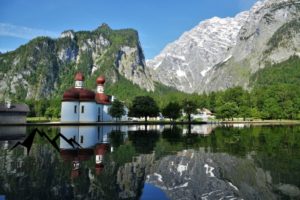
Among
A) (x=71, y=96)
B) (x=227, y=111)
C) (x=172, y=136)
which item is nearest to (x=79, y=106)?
(x=71, y=96)

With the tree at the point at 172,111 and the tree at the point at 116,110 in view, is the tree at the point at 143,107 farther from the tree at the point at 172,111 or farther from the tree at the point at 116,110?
the tree at the point at 172,111

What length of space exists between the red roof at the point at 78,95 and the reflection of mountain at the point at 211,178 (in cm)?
8073

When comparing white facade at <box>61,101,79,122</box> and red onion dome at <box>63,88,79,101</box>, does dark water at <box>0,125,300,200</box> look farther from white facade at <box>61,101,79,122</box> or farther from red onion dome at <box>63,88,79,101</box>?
red onion dome at <box>63,88,79,101</box>

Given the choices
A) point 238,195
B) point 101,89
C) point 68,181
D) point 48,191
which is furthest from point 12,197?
point 101,89

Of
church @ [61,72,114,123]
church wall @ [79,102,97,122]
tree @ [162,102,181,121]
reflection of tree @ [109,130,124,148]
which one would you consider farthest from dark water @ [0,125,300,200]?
tree @ [162,102,181,121]

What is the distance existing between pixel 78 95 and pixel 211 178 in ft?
291

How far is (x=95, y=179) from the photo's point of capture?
18109 mm

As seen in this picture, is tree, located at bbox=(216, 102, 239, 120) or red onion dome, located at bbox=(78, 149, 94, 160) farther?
tree, located at bbox=(216, 102, 239, 120)

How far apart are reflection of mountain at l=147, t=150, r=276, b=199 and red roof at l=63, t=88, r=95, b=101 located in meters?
80.7

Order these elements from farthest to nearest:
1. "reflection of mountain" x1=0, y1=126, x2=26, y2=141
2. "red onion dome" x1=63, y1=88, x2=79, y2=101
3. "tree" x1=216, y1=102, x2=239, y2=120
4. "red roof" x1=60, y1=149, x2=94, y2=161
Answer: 1. "tree" x1=216, y1=102, x2=239, y2=120
2. "red onion dome" x1=63, y1=88, x2=79, y2=101
3. "reflection of mountain" x1=0, y1=126, x2=26, y2=141
4. "red roof" x1=60, y1=149, x2=94, y2=161

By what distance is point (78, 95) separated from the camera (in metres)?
105

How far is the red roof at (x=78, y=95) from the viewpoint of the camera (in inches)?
4097

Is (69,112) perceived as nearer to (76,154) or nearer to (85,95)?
(85,95)

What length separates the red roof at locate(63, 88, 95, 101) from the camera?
104 meters
